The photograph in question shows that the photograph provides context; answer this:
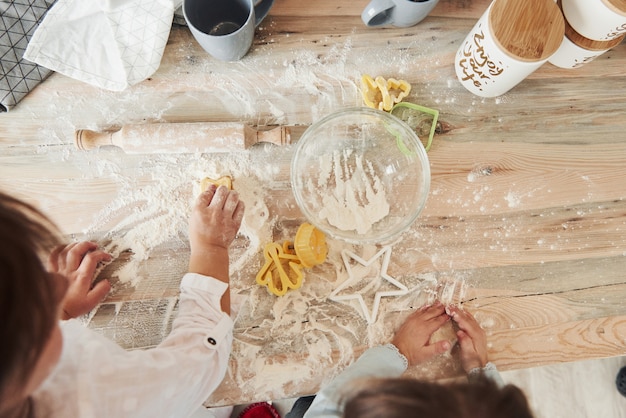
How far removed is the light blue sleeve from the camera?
28.0 inches

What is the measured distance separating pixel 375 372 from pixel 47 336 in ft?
1.52

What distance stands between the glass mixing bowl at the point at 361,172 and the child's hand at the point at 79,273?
351mm

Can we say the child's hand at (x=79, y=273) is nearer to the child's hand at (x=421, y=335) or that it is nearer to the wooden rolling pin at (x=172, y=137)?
the wooden rolling pin at (x=172, y=137)

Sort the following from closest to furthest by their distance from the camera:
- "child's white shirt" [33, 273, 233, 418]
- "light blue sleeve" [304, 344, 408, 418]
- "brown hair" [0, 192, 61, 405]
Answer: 1. "brown hair" [0, 192, 61, 405]
2. "child's white shirt" [33, 273, 233, 418]
3. "light blue sleeve" [304, 344, 408, 418]

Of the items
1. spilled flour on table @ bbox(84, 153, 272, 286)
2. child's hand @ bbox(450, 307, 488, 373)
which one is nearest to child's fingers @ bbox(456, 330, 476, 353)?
child's hand @ bbox(450, 307, 488, 373)

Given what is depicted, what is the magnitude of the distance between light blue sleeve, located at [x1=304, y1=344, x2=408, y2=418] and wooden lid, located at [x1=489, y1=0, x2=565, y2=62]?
Answer: 504 millimetres

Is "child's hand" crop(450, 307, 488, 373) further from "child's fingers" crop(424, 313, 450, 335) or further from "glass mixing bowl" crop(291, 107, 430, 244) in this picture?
"glass mixing bowl" crop(291, 107, 430, 244)

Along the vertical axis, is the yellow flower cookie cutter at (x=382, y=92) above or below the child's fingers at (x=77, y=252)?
above

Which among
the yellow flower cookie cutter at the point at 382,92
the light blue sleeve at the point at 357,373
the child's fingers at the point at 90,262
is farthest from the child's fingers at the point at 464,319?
the child's fingers at the point at 90,262

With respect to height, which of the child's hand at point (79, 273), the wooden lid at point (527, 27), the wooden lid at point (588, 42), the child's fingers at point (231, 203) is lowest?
the child's hand at point (79, 273)

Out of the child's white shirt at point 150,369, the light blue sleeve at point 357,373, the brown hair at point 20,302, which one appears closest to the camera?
the brown hair at point 20,302

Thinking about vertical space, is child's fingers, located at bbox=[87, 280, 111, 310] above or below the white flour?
below

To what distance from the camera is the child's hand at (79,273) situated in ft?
2.38

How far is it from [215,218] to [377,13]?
0.43 metres
